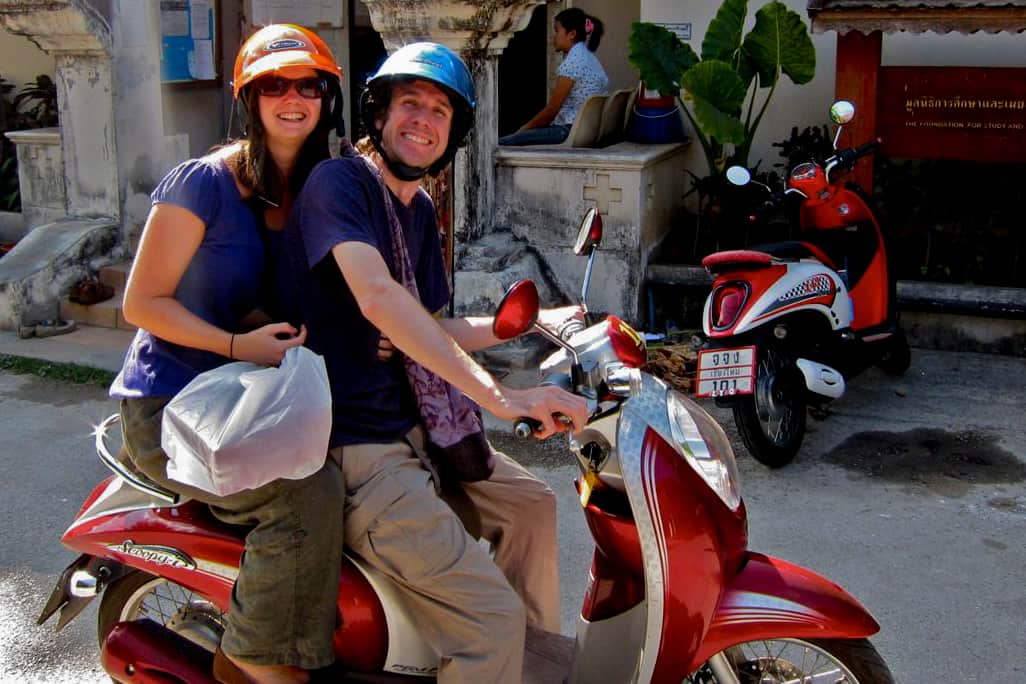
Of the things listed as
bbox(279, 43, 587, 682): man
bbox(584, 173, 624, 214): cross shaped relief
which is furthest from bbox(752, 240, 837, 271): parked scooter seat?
bbox(279, 43, 587, 682): man

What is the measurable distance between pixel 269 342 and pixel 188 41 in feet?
20.9

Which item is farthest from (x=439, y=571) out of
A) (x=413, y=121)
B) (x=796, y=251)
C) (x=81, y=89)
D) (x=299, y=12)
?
(x=299, y=12)

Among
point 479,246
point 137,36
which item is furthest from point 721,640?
point 137,36

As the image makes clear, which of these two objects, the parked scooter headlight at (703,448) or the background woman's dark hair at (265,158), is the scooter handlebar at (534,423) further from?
the background woman's dark hair at (265,158)

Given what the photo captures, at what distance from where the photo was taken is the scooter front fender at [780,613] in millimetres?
2477

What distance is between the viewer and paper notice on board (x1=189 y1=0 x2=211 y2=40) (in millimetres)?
8375

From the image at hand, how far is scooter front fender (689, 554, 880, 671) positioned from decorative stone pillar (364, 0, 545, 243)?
3974 millimetres

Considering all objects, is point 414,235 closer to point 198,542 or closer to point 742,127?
point 198,542

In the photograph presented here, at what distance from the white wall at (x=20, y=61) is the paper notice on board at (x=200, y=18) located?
2.10 metres

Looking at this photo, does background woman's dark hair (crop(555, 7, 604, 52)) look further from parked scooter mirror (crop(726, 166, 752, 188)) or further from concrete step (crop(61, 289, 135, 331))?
Result: concrete step (crop(61, 289, 135, 331))

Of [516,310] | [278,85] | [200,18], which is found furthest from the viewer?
[200,18]

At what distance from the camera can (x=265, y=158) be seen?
2852mm

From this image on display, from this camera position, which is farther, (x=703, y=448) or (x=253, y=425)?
(x=703, y=448)

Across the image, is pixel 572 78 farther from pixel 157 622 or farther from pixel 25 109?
pixel 157 622
